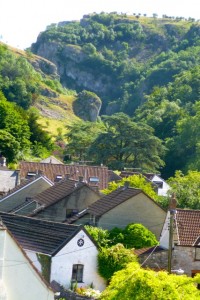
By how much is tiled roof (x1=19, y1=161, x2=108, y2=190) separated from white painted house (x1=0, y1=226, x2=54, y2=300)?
4379cm

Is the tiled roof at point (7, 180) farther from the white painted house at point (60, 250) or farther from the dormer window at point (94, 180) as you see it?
the white painted house at point (60, 250)

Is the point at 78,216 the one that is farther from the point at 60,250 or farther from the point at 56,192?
the point at 60,250

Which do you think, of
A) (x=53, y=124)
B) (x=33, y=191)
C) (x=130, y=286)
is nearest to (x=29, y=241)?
(x=130, y=286)

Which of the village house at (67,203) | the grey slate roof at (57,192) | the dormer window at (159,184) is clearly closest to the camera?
the village house at (67,203)

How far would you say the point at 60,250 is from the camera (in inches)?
1452

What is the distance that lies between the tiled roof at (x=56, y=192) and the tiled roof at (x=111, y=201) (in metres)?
2.13

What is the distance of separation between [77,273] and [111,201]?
8.98 metres

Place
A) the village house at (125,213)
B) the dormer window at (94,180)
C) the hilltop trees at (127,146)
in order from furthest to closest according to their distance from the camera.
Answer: the hilltop trees at (127,146), the dormer window at (94,180), the village house at (125,213)

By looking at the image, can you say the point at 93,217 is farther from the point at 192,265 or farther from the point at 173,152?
the point at 173,152

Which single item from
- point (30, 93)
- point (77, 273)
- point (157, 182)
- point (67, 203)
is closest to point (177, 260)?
point (77, 273)

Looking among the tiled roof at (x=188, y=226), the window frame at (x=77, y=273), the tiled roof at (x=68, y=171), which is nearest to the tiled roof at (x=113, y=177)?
the tiled roof at (x=68, y=171)

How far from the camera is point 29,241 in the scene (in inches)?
1478

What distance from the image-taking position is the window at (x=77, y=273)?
124 feet

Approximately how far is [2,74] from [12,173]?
82715mm
